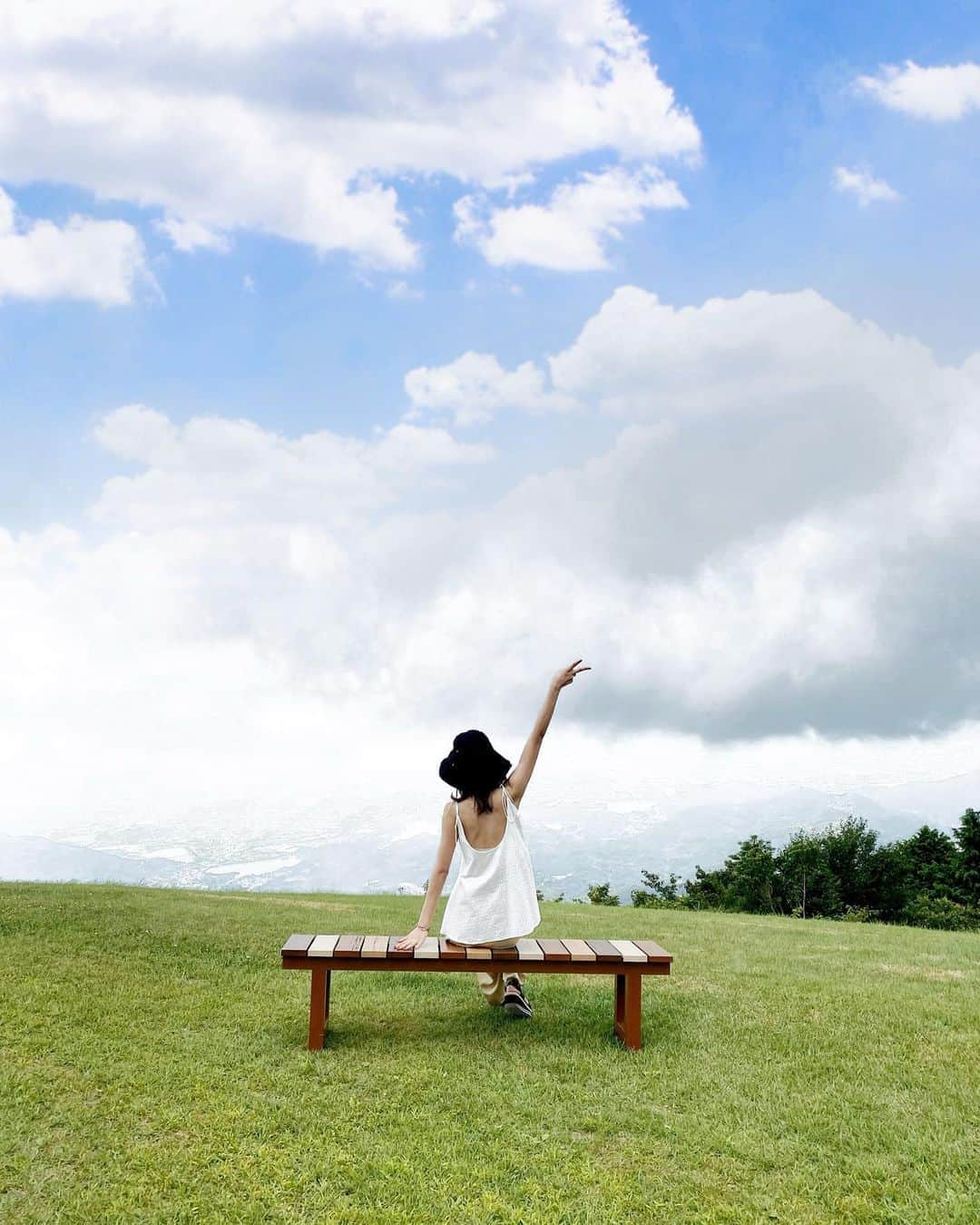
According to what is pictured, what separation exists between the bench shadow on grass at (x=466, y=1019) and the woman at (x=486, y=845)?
2.50 ft

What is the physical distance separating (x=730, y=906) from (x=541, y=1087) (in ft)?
110

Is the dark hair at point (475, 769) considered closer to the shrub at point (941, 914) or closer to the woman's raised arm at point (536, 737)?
the woman's raised arm at point (536, 737)

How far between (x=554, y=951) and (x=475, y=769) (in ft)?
4.60

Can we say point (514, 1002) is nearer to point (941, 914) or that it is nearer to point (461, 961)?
point (461, 961)

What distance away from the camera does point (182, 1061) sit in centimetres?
632

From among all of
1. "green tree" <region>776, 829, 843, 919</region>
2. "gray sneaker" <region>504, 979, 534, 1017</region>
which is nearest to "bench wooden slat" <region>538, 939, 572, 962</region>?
"gray sneaker" <region>504, 979, 534, 1017</region>

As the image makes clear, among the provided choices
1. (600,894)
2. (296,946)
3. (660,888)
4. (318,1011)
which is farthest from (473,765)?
(660,888)

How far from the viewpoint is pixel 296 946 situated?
6.65 m

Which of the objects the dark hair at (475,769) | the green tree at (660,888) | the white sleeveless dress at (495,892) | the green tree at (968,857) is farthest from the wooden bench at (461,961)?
the green tree at (968,857)

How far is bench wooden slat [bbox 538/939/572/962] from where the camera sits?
21.8 feet

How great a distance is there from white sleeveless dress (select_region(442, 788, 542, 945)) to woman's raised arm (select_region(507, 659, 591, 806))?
0.35 ft

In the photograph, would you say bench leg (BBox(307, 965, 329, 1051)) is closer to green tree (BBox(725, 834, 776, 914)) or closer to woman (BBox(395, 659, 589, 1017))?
woman (BBox(395, 659, 589, 1017))

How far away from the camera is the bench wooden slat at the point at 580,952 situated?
6.67 m

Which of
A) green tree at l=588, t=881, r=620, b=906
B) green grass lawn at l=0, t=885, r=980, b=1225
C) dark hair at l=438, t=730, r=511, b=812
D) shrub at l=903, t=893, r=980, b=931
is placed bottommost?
shrub at l=903, t=893, r=980, b=931
